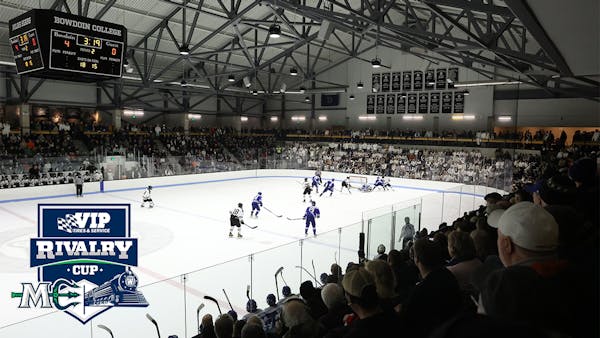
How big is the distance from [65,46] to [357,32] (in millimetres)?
9090

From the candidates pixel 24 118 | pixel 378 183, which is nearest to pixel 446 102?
pixel 378 183

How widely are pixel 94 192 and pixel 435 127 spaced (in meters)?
21.3

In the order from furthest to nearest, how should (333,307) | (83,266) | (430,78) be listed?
(430,78)
(83,266)
(333,307)

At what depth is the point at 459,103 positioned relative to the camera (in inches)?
1113

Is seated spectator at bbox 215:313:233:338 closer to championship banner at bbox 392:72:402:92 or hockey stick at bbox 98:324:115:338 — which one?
hockey stick at bbox 98:324:115:338

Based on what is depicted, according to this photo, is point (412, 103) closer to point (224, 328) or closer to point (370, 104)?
point (370, 104)

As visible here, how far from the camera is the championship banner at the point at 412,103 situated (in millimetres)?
30094

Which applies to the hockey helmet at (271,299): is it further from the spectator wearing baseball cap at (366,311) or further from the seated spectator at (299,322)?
the spectator wearing baseball cap at (366,311)

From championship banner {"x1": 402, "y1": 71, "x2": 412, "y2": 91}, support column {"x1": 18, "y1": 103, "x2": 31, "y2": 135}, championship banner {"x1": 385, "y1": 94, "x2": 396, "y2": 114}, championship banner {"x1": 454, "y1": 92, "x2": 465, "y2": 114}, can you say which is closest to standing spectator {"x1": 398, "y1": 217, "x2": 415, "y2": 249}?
support column {"x1": 18, "y1": 103, "x2": 31, "y2": 135}

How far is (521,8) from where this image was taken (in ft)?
15.2

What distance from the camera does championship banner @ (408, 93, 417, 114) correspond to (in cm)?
3009

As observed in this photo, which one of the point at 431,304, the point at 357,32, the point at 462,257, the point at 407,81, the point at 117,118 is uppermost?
the point at 407,81

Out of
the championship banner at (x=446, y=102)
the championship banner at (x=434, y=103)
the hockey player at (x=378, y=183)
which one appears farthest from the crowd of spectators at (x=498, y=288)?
the championship banner at (x=434, y=103)

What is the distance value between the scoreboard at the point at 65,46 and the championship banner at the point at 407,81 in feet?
78.1
